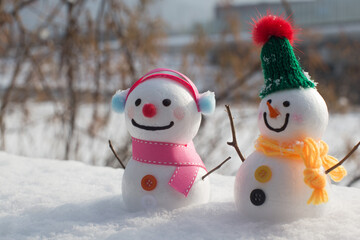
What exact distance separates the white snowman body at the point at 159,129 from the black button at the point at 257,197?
218 millimetres

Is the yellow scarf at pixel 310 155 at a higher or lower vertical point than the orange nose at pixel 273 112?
lower

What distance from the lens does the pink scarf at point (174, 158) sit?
55.1 inches

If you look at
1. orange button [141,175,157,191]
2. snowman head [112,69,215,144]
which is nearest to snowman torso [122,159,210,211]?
orange button [141,175,157,191]

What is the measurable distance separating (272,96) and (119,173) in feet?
3.23

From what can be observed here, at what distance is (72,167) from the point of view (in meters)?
2.07

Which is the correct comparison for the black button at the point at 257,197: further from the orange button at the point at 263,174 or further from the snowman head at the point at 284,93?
Answer: the snowman head at the point at 284,93

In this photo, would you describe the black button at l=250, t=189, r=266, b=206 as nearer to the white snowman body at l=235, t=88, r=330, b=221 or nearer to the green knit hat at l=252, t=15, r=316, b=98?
the white snowman body at l=235, t=88, r=330, b=221

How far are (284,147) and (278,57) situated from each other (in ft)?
1.00

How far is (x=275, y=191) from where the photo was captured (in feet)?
4.16

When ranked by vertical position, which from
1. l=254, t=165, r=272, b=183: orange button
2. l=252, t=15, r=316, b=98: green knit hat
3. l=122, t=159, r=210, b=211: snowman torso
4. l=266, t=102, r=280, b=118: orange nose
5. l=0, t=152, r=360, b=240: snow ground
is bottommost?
l=0, t=152, r=360, b=240: snow ground

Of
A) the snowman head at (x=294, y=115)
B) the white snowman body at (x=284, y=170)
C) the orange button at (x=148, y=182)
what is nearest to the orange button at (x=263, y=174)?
the white snowman body at (x=284, y=170)

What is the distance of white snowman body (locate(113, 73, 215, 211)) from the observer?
1.39 m

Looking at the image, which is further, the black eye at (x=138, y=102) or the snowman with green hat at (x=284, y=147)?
the black eye at (x=138, y=102)

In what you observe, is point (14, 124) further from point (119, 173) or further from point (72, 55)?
point (119, 173)
